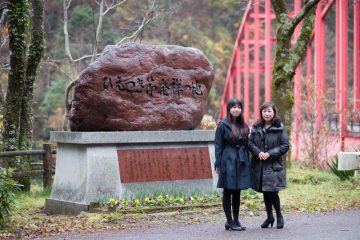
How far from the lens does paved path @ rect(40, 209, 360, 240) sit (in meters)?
8.04

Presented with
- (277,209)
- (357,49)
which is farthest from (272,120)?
(357,49)

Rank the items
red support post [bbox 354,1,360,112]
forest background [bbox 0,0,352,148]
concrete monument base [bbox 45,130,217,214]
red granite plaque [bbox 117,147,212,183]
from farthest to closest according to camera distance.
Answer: forest background [bbox 0,0,352,148] → red support post [bbox 354,1,360,112] → red granite plaque [bbox 117,147,212,183] → concrete monument base [bbox 45,130,217,214]

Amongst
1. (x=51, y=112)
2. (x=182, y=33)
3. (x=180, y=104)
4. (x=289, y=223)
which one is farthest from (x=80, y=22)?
(x=289, y=223)

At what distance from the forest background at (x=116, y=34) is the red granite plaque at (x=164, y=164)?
10198mm

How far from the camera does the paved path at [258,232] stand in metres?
8.04

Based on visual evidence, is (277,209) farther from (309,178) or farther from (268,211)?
(309,178)

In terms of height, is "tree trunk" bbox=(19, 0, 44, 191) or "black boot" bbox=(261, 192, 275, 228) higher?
"tree trunk" bbox=(19, 0, 44, 191)

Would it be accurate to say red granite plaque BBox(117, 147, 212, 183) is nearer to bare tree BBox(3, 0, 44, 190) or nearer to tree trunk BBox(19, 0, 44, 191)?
bare tree BBox(3, 0, 44, 190)

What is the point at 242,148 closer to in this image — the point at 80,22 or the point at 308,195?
the point at 308,195

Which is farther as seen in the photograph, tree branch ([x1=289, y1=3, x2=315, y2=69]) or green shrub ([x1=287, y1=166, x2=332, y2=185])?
tree branch ([x1=289, y1=3, x2=315, y2=69])

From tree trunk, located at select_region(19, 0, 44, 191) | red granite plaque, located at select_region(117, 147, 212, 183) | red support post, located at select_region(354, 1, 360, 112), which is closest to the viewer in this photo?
red granite plaque, located at select_region(117, 147, 212, 183)

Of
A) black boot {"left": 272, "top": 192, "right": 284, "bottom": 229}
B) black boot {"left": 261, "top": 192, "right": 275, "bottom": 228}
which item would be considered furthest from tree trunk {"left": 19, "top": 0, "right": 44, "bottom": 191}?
black boot {"left": 272, "top": 192, "right": 284, "bottom": 229}

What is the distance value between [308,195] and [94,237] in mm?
4502

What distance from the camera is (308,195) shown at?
1172cm
